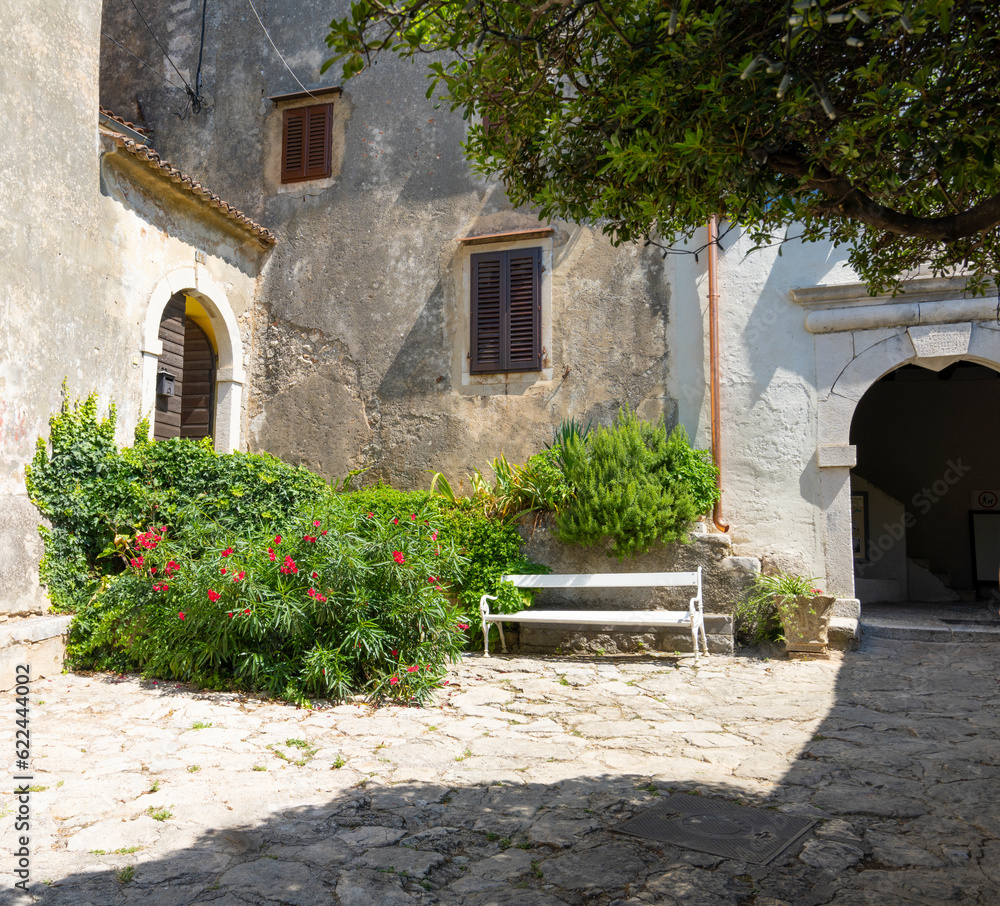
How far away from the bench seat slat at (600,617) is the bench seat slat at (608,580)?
282 mm

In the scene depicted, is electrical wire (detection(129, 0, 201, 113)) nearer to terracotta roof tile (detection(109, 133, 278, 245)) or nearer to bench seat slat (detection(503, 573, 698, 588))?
terracotta roof tile (detection(109, 133, 278, 245))

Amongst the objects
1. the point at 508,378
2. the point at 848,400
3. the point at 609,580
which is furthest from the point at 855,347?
the point at 508,378

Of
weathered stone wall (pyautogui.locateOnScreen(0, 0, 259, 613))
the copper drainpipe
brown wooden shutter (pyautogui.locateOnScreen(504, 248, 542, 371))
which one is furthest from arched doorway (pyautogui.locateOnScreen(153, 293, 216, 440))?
the copper drainpipe

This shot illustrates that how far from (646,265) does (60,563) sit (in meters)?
6.44

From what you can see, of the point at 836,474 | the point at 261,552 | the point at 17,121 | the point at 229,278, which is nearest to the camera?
the point at 261,552

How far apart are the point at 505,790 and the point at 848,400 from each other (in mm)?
5934

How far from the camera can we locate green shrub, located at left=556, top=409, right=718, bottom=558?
25.7ft

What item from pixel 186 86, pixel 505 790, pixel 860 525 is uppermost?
pixel 186 86

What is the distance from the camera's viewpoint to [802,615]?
7387 millimetres

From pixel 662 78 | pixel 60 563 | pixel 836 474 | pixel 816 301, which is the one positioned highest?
pixel 816 301

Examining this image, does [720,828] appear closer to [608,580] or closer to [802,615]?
[802,615]

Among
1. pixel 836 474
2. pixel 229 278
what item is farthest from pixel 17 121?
pixel 836 474

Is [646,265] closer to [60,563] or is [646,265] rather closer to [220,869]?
[60,563]

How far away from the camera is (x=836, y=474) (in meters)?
8.14
